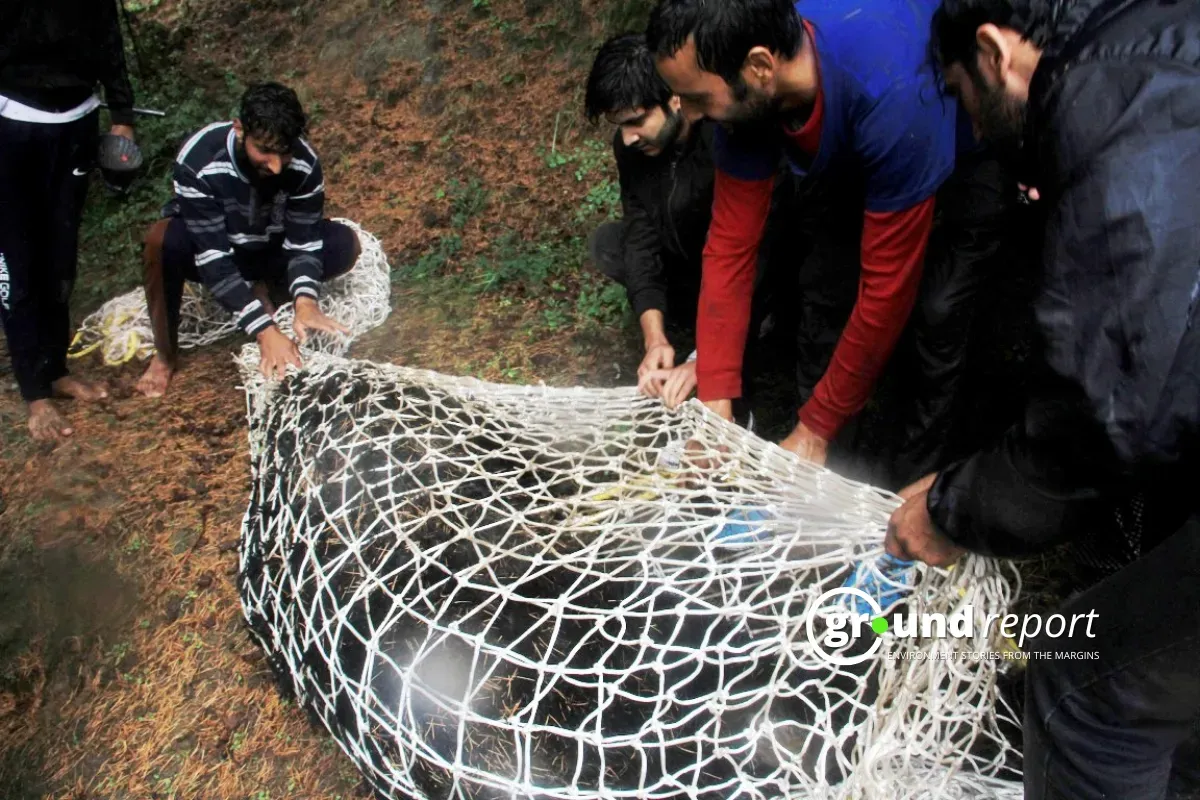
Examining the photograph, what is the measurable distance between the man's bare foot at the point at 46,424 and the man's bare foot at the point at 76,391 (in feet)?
0.53

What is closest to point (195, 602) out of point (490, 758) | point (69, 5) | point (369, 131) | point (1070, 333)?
point (490, 758)

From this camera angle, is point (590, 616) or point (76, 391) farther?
point (76, 391)

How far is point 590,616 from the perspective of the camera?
6.79ft

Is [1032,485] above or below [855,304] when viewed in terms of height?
above

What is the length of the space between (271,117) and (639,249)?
54.8 inches

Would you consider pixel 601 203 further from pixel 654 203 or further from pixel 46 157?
pixel 46 157

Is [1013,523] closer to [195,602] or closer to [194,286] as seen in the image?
[195,602]

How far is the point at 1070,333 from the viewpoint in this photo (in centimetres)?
119

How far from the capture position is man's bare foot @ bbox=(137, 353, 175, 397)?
387 cm

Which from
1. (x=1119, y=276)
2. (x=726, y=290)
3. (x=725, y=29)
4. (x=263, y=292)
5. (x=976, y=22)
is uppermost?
(x=976, y=22)

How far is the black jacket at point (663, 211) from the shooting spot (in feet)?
9.75

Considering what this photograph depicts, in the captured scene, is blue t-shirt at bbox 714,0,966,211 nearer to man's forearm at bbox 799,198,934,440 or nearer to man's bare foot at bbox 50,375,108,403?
man's forearm at bbox 799,198,934,440

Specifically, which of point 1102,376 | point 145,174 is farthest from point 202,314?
point 1102,376

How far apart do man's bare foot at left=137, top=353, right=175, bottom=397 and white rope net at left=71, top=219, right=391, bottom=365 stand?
0.64ft
